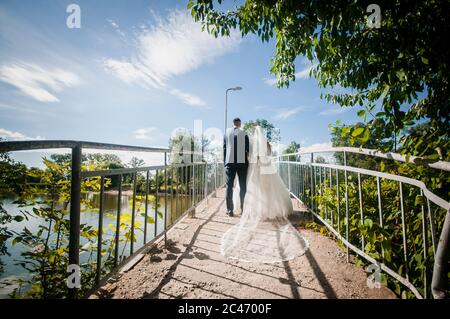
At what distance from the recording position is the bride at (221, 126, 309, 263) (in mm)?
2798

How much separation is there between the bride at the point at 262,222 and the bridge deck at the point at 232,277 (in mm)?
182

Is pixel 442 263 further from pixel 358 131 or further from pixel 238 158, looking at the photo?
pixel 238 158

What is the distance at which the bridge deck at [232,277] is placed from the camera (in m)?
1.91

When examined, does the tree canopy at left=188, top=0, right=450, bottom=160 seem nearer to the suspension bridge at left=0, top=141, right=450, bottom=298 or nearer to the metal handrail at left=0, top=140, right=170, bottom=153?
the suspension bridge at left=0, top=141, right=450, bottom=298

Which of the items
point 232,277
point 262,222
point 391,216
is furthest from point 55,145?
point 262,222

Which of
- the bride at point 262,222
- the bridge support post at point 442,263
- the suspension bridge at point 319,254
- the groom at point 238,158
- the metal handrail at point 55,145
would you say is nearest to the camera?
the metal handrail at point 55,145

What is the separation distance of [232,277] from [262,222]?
208 centimetres

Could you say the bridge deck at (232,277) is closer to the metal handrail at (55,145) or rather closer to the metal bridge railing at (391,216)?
the metal bridge railing at (391,216)

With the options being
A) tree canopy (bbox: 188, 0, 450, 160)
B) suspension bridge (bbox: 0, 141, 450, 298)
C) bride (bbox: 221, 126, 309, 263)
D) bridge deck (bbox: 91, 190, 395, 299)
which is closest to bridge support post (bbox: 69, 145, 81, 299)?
suspension bridge (bbox: 0, 141, 450, 298)

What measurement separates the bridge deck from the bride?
0.60ft

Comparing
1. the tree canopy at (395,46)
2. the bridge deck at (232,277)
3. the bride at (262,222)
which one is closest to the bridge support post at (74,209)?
the bridge deck at (232,277)

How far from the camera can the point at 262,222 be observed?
4.16 metres
